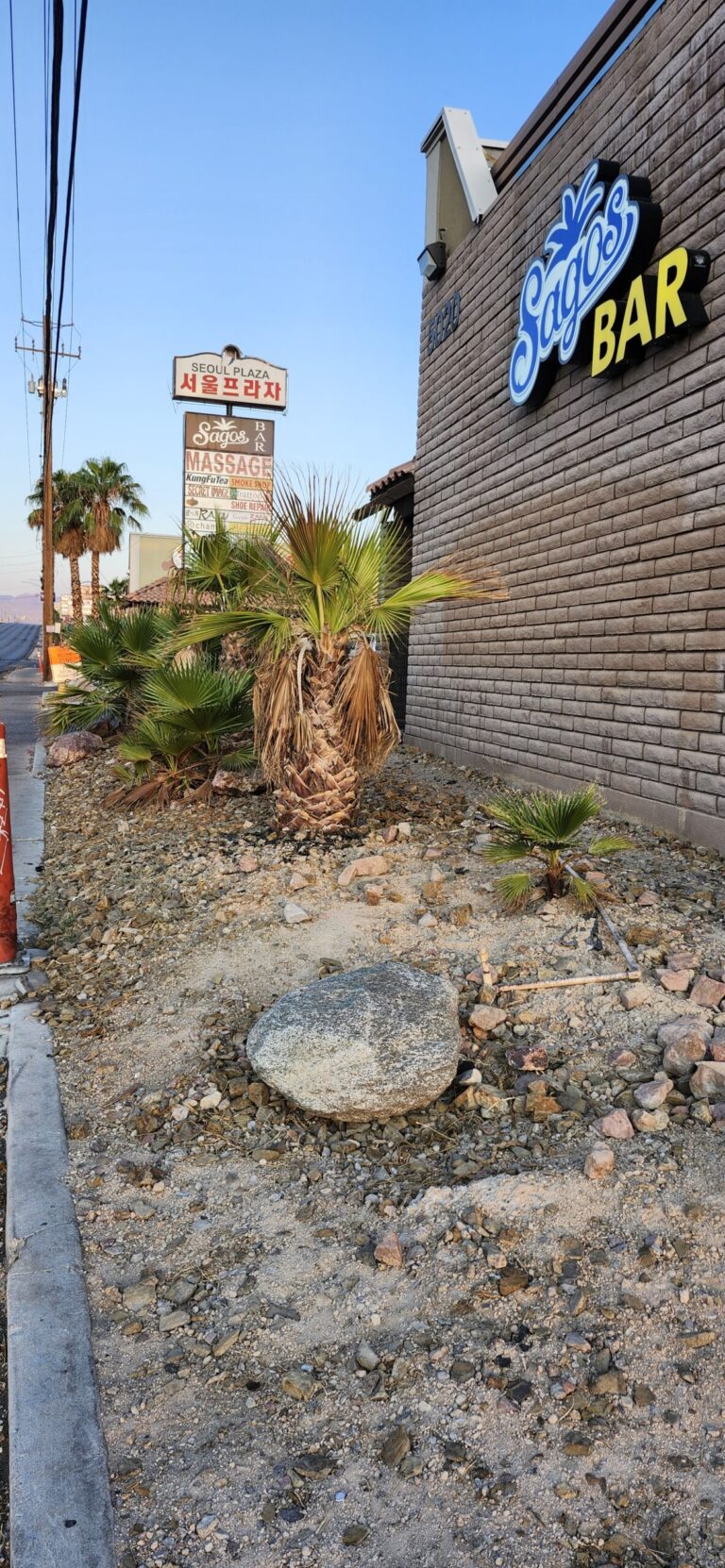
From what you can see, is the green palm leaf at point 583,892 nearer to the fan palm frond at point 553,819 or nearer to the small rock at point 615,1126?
the fan palm frond at point 553,819

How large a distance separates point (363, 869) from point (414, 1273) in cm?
307

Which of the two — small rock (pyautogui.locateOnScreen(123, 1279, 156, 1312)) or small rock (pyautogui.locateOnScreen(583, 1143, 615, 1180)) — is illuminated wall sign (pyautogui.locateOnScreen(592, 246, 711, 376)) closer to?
small rock (pyautogui.locateOnScreen(583, 1143, 615, 1180))

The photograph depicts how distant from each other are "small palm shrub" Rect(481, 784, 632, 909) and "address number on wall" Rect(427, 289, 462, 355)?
309 inches

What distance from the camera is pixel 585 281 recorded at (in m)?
6.92

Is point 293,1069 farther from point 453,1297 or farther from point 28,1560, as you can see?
point 28,1560

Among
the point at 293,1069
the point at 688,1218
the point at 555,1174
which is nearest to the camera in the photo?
the point at 688,1218

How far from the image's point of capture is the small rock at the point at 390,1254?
2.64 m

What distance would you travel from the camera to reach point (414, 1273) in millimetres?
2617

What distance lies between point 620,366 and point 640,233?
82 centimetres

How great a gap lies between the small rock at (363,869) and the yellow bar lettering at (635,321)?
12.5ft

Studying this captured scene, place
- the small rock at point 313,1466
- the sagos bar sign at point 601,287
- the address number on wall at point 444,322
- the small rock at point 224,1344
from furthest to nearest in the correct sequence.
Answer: the address number on wall at point 444,322
the sagos bar sign at point 601,287
the small rock at point 224,1344
the small rock at point 313,1466

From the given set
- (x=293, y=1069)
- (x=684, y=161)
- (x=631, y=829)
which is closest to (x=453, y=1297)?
(x=293, y=1069)

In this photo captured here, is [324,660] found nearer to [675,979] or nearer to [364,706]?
[364,706]

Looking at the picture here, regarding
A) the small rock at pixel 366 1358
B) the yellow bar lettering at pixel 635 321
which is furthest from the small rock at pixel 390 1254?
the yellow bar lettering at pixel 635 321
